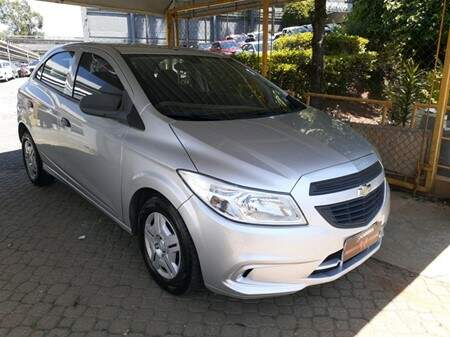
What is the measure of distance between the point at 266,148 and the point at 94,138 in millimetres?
1499

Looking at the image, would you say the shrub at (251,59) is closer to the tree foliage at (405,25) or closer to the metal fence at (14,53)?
the tree foliage at (405,25)

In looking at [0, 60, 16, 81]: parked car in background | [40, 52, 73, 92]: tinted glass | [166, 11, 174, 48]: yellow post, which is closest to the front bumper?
[40, 52, 73, 92]: tinted glass

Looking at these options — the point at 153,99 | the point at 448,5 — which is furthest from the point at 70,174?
the point at 448,5

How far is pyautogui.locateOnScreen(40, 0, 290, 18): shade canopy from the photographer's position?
25.7ft

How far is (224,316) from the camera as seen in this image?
2789mm

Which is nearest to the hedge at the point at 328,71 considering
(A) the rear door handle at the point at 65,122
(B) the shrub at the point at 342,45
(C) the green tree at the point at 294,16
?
(B) the shrub at the point at 342,45

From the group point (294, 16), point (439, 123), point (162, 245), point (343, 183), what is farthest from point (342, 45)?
point (294, 16)

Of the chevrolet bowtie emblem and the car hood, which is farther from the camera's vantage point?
the chevrolet bowtie emblem

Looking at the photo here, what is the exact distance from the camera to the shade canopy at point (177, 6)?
25.7ft

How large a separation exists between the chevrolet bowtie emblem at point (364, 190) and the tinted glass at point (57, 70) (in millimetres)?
2914

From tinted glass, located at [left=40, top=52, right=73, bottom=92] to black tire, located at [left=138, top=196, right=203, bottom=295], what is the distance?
6.21 ft

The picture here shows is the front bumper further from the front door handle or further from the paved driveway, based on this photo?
the front door handle

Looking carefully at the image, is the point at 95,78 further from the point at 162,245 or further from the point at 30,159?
the point at 30,159

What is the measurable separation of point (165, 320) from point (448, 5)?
45.5 ft
